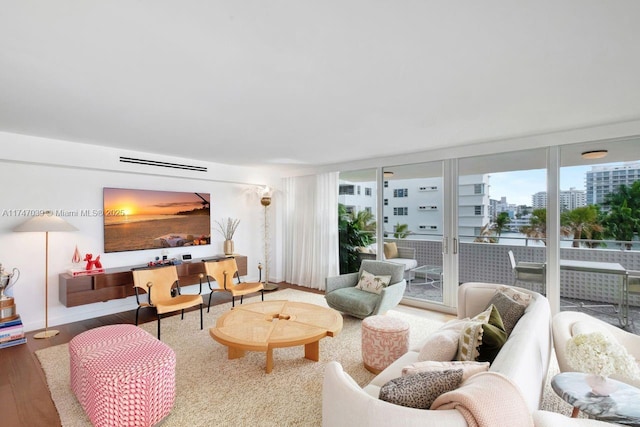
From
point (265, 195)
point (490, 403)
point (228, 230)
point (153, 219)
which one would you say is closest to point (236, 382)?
point (490, 403)

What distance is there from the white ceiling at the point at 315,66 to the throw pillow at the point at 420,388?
174 cm

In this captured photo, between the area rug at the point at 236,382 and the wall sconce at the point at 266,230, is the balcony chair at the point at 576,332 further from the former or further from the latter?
the wall sconce at the point at 266,230

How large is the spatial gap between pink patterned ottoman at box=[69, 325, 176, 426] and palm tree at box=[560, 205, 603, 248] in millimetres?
4549

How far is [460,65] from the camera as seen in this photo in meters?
2.10

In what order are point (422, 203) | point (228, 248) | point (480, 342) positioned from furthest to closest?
point (228, 248) < point (422, 203) < point (480, 342)

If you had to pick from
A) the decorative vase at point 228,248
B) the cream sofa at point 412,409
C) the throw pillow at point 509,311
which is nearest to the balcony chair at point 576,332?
the cream sofa at point 412,409

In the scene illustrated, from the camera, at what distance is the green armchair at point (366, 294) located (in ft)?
12.8

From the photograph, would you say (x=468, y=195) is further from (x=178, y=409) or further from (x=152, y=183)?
(x=152, y=183)

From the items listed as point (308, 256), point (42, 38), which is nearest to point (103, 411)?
point (42, 38)

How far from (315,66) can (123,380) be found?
8.00 ft

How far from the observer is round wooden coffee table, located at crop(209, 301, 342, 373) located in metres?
2.70

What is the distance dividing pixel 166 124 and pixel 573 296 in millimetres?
5258

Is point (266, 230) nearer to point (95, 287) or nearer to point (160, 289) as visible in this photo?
point (160, 289)

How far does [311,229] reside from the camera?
6.25m
